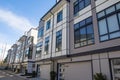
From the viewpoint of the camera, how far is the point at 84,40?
43.2 ft

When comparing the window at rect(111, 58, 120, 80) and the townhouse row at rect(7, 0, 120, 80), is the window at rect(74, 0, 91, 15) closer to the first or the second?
the townhouse row at rect(7, 0, 120, 80)

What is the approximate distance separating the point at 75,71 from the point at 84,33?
436 centimetres

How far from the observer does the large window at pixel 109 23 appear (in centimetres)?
989

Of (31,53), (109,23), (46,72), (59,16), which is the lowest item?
(46,72)

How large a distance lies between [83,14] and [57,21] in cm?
595

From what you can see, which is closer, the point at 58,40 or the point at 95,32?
the point at 95,32

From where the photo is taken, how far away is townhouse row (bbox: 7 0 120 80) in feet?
32.9

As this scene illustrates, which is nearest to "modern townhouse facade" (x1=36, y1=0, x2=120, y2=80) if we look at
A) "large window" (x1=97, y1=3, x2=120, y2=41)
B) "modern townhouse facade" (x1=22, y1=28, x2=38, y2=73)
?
"large window" (x1=97, y1=3, x2=120, y2=41)

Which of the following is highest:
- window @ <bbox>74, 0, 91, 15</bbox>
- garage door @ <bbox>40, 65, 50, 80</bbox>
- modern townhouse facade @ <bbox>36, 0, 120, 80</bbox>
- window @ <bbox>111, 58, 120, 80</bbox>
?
window @ <bbox>74, 0, 91, 15</bbox>

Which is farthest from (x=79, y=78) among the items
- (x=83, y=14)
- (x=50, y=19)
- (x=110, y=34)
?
(x=50, y=19)

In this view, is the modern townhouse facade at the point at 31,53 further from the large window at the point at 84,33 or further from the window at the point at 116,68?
the window at the point at 116,68

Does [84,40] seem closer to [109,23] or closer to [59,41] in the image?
[109,23]

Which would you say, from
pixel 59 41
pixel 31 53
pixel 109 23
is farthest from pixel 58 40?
pixel 31 53

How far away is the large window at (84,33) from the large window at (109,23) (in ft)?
4.22
